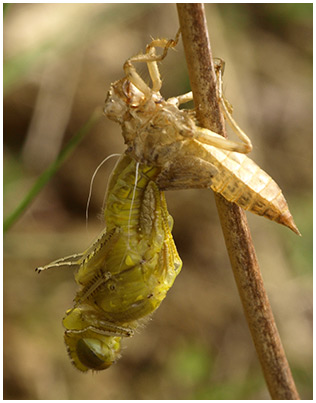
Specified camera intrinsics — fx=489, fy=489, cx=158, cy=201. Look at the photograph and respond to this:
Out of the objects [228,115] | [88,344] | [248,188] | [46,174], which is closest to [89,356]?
[88,344]

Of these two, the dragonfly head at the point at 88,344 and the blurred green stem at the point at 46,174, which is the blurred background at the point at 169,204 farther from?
the dragonfly head at the point at 88,344

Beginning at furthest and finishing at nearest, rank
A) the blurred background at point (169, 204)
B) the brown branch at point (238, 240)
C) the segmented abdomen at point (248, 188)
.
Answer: the blurred background at point (169, 204) → the segmented abdomen at point (248, 188) → the brown branch at point (238, 240)

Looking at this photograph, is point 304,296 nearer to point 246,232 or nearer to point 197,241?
point 197,241

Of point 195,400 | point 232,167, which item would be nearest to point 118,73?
point 195,400

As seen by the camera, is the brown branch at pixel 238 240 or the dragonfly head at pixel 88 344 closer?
the brown branch at pixel 238 240

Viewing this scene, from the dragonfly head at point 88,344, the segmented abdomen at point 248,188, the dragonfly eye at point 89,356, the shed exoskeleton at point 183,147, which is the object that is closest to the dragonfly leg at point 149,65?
the shed exoskeleton at point 183,147

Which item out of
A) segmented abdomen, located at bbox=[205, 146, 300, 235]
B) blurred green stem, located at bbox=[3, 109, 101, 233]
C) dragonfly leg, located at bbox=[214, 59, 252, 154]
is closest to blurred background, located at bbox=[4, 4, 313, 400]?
blurred green stem, located at bbox=[3, 109, 101, 233]

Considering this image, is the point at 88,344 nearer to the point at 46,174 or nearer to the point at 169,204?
the point at 46,174
